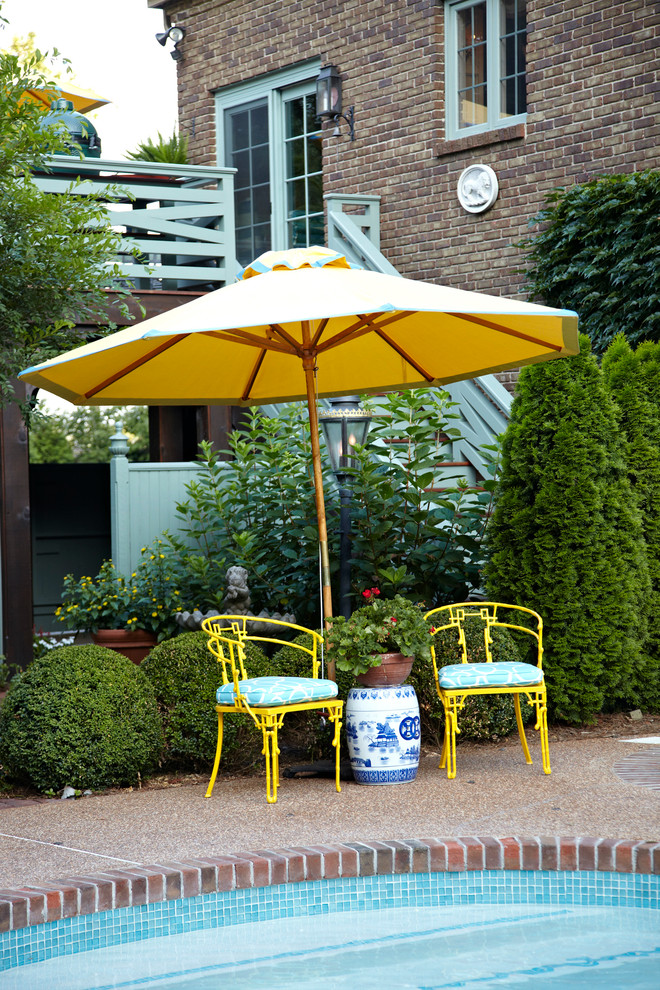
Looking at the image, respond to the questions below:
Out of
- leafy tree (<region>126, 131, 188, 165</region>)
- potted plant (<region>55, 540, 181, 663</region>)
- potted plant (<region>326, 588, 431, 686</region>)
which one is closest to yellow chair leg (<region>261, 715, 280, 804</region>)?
potted plant (<region>326, 588, 431, 686</region>)

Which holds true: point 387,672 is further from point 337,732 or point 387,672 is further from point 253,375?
point 253,375

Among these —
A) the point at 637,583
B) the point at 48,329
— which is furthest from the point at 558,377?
the point at 48,329

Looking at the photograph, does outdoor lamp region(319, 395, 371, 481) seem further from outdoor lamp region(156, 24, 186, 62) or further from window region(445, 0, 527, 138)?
outdoor lamp region(156, 24, 186, 62)

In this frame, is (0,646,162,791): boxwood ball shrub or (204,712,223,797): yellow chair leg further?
(0,646,162,791): boxwood ball shrub

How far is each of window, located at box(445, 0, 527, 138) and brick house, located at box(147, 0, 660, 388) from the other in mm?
13

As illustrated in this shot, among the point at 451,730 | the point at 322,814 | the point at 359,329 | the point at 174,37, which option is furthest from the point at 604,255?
the point at 174,37

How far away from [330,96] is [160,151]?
1.80 metres

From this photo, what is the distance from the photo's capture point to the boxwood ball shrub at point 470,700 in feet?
20.5

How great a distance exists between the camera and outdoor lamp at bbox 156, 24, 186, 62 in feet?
42.9

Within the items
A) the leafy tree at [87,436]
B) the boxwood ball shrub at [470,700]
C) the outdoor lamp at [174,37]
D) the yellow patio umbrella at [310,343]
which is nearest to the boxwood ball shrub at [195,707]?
the yellow patio umbrella at [310,343]

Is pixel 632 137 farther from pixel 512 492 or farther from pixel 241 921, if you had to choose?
pixel 241 921

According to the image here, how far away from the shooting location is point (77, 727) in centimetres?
546

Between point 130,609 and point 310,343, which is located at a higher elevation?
point 310,343

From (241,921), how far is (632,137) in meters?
7.25
